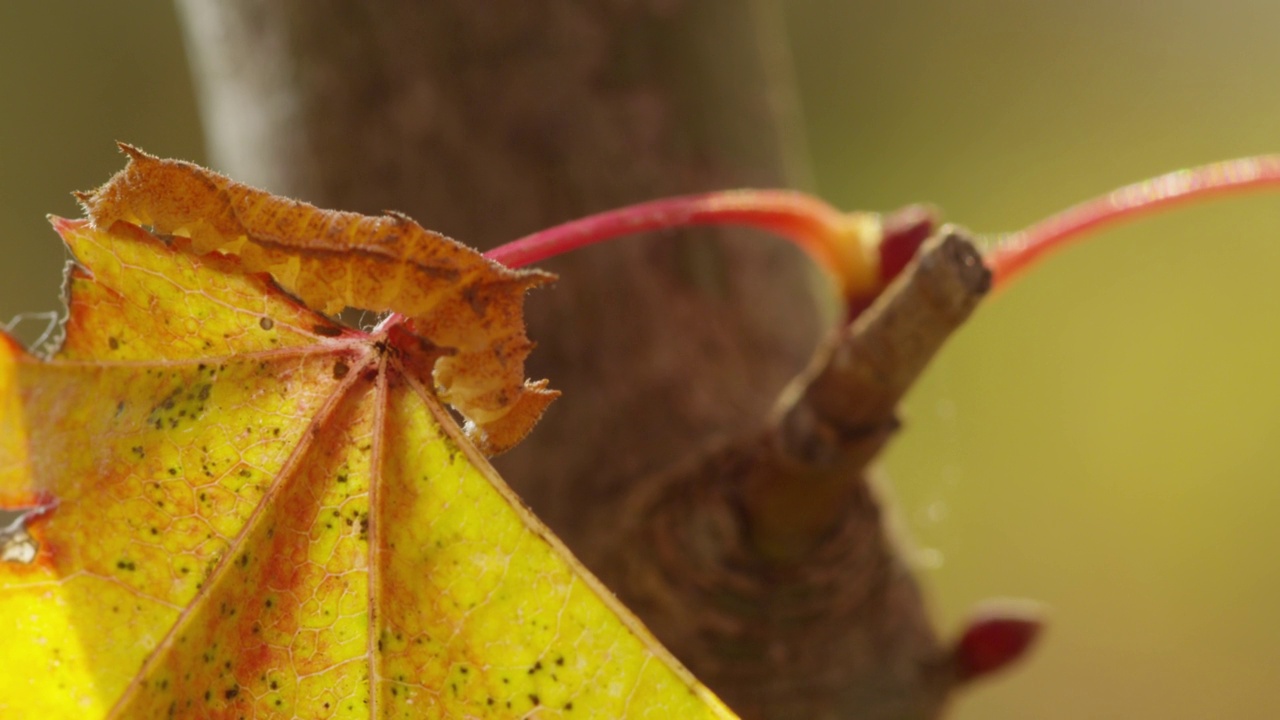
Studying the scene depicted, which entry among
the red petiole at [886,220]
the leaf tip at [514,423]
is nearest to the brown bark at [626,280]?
the red petiole at [886,220]

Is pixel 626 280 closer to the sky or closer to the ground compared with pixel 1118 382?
closer to the sky

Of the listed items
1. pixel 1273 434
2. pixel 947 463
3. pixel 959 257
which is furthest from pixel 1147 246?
pixel 959 257

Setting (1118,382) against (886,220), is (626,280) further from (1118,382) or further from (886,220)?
(1118,382)

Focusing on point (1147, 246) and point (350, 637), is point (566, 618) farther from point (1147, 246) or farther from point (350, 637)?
point (1147, 246)

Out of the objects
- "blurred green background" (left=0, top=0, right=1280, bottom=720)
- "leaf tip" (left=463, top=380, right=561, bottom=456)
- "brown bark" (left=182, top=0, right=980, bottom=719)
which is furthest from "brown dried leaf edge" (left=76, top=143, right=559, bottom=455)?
"blurred green background" (left=0, top=0, right=1280, bottom=720)

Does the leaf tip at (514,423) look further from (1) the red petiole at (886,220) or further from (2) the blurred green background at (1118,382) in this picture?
(2) the blurred green background at (1118,382)

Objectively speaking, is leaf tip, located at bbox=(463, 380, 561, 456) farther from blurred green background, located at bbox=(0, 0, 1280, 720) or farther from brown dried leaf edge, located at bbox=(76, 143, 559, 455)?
blurred green background, located at bbox=(0, 0, 1280, 720)

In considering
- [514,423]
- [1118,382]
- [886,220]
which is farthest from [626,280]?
[1118,382]
